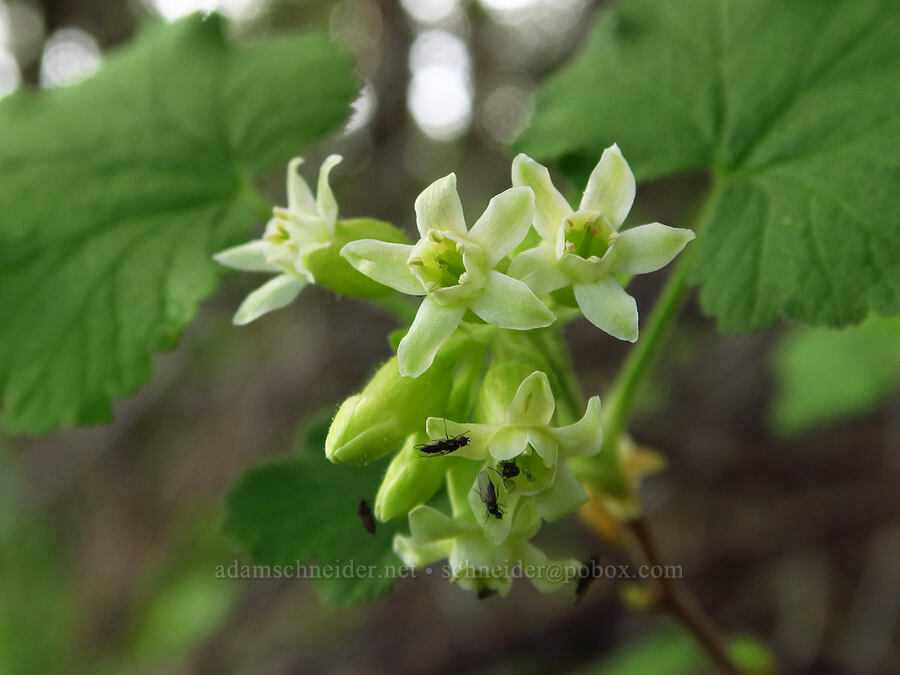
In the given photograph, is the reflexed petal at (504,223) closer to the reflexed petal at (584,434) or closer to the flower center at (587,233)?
the flower center at (587,233)

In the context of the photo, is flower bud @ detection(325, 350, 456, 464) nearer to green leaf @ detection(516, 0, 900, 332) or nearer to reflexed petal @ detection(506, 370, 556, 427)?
reflexed petal @ detection(506, 370, 556, 427)

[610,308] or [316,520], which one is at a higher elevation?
[610,308]

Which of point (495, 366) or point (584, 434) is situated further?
point (495, 366)

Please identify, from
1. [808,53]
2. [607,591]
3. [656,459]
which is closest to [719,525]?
[607,591]

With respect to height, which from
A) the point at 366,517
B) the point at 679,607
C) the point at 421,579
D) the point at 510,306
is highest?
the point at 510,306

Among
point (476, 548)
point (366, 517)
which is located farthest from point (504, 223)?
point (366, 517)

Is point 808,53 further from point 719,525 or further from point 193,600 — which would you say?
point 193,600

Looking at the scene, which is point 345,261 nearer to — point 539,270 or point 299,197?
point 299,197
